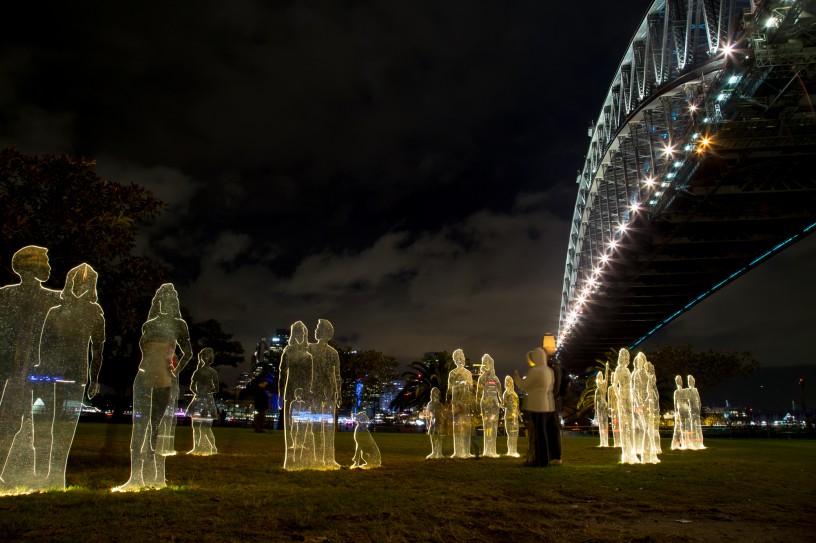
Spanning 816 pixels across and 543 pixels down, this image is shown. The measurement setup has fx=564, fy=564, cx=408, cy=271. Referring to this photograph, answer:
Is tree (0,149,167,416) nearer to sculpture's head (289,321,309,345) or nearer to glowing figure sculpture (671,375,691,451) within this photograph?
sculpture's head (289,321,309,345)

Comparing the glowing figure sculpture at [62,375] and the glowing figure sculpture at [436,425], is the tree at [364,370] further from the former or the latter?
the glowing figure sculpture at [62,375]

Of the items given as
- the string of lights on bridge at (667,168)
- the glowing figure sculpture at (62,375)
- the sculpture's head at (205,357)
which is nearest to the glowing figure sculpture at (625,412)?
the sculpture's head at (205,357)

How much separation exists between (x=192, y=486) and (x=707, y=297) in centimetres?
7695

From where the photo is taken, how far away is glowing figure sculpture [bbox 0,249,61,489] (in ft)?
23.7

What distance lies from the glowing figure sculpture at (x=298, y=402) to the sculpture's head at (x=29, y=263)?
4782 mm

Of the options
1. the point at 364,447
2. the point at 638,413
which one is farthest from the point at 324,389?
the point at 638,413

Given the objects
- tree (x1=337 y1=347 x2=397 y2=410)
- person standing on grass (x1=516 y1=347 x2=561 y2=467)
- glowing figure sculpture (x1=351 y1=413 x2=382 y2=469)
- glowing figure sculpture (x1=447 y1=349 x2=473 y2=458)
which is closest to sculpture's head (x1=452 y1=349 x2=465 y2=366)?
glowing figure sculpture (x1=447 y1=349 x2=473 y2=458)

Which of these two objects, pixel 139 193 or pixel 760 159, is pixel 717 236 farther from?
pixel 139 193

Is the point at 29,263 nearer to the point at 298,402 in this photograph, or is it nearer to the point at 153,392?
the point at 153,392

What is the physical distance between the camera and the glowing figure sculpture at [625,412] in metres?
14.6

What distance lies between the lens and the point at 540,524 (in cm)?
591

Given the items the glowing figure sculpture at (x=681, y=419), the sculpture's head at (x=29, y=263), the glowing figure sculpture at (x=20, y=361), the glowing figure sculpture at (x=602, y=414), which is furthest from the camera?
the glowing figure sculpture at (x=602, y=414)

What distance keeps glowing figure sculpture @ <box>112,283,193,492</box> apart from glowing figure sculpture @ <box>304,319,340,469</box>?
3442mm

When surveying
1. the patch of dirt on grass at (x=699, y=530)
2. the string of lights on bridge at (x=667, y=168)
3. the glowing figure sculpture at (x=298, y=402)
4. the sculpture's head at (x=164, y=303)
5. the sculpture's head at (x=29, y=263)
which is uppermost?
the string of lights on bridge at (x=667, y=168)
